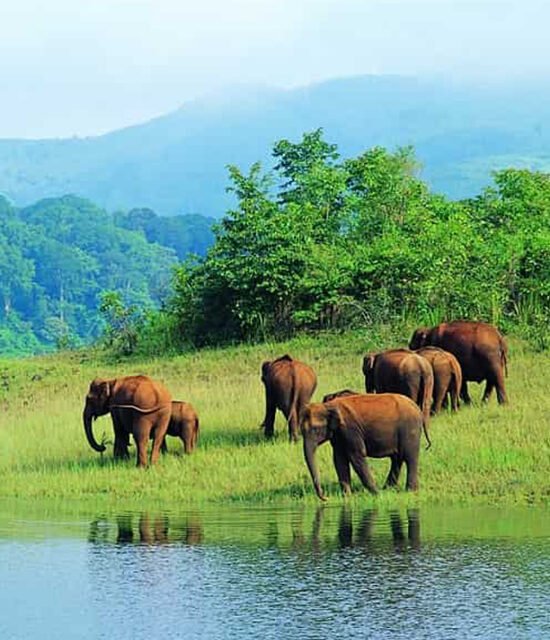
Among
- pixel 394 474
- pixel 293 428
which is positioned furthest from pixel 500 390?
pixel 394 474

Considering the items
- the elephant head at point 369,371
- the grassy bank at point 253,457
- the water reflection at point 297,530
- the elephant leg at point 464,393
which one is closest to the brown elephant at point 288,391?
the grassy bank at point 253,457

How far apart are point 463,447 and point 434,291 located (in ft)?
39.6

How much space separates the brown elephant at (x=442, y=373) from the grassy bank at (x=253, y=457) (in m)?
0.31

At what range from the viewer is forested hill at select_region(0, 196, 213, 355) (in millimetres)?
115125

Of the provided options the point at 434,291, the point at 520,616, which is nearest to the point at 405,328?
the point at 434,291

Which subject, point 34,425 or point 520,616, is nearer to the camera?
point 520,616

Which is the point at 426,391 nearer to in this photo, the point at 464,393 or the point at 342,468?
the point at 464,393

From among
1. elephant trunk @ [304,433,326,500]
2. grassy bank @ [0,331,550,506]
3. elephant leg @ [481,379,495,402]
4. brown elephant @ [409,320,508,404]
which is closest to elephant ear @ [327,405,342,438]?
elephant trunk @ [304,433,326,500]

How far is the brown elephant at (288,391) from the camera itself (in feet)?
68.6

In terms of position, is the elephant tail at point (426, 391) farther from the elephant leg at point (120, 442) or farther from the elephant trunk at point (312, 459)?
the elephant leg at point (120, 442)

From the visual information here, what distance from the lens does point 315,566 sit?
13281 mm

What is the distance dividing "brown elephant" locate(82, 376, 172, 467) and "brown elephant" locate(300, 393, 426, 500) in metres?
3.54

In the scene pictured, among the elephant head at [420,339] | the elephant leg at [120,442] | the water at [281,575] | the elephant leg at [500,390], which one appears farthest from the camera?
the elephant head at [420,339]

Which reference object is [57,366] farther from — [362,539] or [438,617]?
Result: [438,617]
